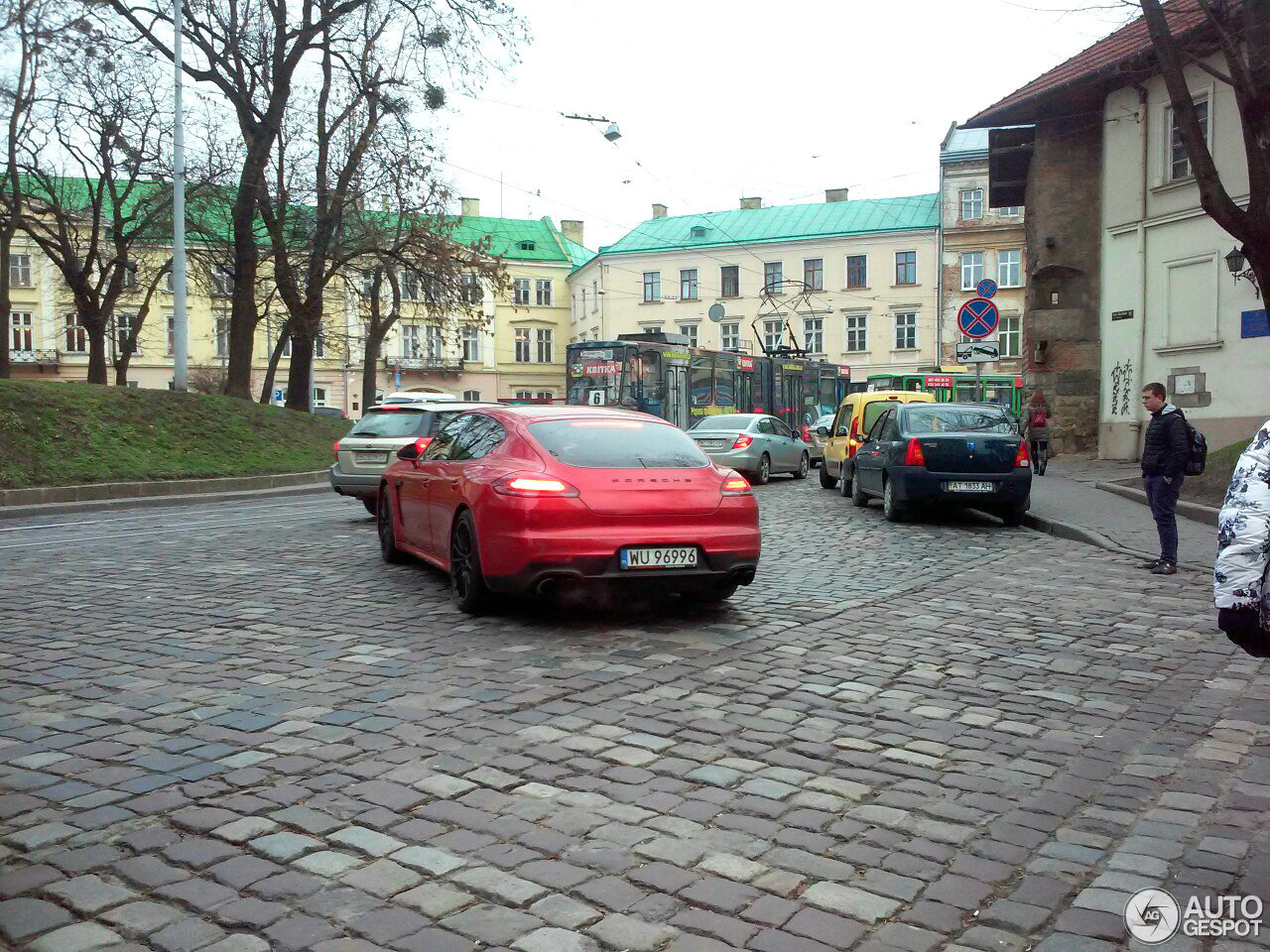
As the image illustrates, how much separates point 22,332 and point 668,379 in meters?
54.9

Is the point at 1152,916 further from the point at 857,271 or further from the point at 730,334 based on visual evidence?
the point at 730,334

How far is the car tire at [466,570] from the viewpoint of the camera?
7812 millimetres

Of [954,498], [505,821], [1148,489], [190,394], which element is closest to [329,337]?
[190,394]

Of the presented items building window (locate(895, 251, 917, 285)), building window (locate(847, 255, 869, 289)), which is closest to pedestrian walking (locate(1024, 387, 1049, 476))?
building window (locate(895, 251, 917, 285))

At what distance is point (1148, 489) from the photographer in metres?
10.8

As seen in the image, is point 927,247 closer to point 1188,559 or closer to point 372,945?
point 1188,559

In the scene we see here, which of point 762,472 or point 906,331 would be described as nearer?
point 762,472

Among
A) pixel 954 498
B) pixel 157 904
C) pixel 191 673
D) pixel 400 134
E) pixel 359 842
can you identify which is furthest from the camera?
pixel 400 134

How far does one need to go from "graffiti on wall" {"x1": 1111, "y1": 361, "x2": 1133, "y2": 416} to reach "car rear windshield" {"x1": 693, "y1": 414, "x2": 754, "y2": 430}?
9339mm

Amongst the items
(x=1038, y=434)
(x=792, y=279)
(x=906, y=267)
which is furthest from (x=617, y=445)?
(x=792, y=279)

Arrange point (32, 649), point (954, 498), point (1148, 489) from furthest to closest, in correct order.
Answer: point (954, 498) < point (1148, 489) < point (32, 649)

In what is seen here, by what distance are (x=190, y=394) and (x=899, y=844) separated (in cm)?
2491

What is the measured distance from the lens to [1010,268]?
5978 cm

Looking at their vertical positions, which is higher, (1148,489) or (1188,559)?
(1148,489)
